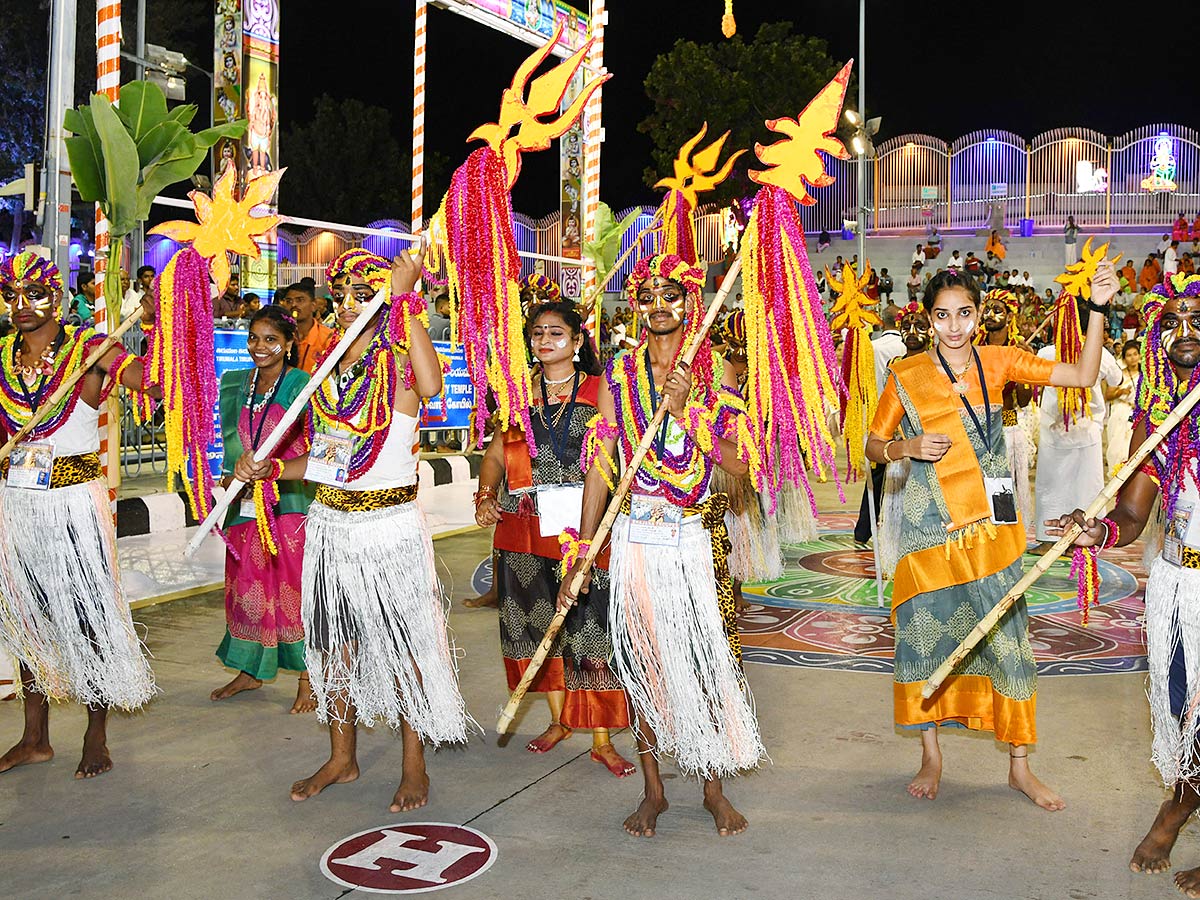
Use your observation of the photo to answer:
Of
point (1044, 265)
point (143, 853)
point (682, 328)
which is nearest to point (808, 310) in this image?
point (682, 328)

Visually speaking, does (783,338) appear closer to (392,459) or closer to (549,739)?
(392,459)

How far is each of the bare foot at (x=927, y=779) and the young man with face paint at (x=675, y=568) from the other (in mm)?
617

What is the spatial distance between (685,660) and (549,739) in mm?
1098

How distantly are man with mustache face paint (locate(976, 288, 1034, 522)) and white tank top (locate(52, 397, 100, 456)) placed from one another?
4.44 metres

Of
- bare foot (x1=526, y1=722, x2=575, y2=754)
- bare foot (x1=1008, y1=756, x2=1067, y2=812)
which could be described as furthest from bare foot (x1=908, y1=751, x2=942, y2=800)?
bare foot (x1=526, y1=722, x2=575, y2=754)

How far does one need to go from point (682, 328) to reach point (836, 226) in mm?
30123

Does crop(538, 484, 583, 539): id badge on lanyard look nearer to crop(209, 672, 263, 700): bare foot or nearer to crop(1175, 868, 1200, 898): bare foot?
crop(209, 672, 263, 700): bare foot

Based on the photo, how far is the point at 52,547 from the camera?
446cm

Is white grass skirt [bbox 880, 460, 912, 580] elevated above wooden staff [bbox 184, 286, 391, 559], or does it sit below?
below

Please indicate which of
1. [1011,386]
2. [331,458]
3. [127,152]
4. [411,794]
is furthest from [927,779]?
[127,152]

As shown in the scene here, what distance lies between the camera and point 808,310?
399cm

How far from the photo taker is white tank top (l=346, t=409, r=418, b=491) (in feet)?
13.7

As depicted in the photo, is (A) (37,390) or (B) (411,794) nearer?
(B) (411,794)

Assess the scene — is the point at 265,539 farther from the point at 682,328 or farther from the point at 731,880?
the point at 731,880
